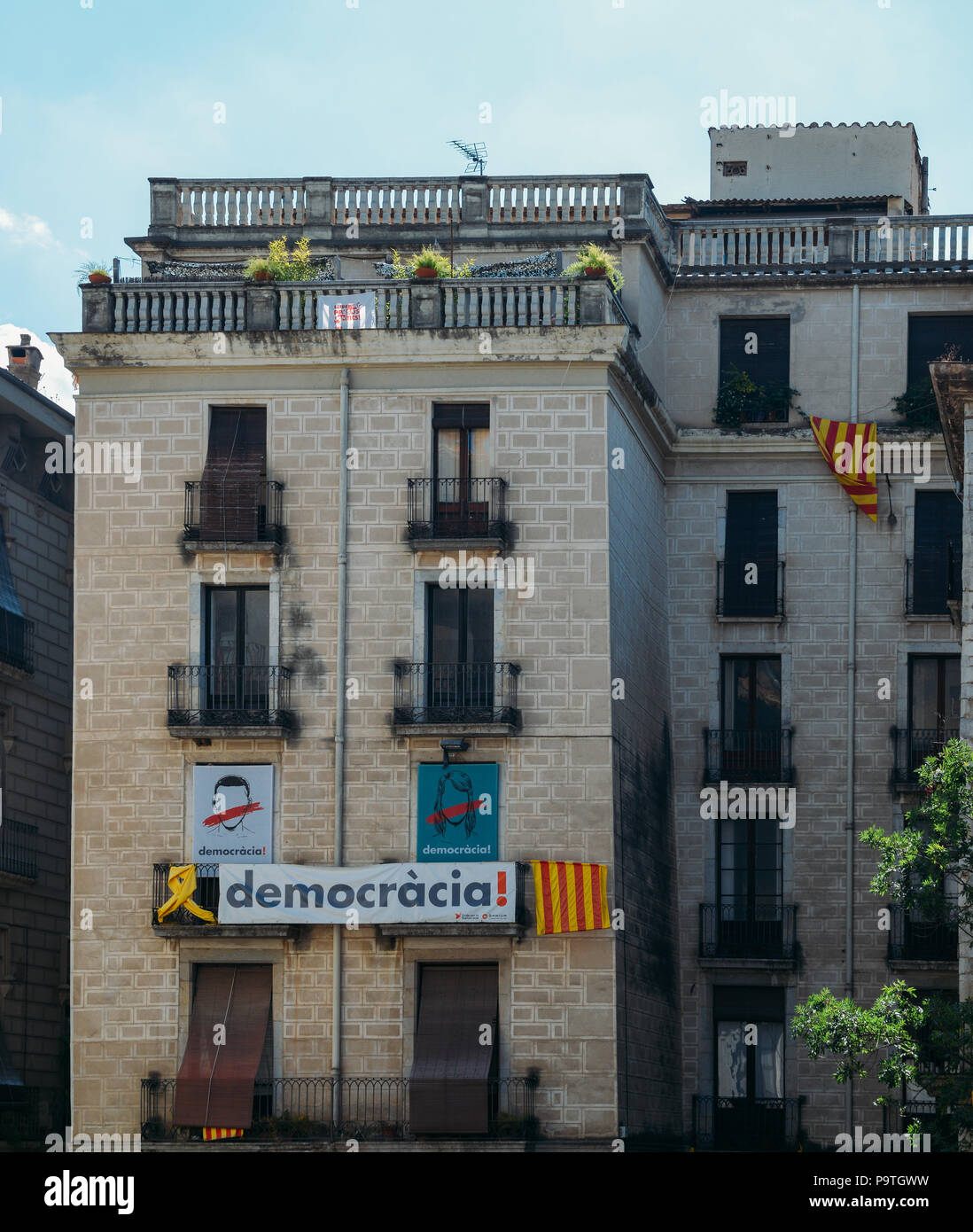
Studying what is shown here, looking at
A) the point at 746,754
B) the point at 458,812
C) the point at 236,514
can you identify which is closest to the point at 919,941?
the point at 746,754

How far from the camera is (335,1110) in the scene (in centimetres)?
4225

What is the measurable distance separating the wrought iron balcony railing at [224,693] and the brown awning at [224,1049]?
15.1ft

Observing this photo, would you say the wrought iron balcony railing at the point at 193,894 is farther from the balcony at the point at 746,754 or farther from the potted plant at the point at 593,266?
the potted plant at the point at 593,266

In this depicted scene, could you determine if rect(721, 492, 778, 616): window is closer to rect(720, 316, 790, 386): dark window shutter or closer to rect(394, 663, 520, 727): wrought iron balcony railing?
rect(720, 316, 790, 386): dark window shutter

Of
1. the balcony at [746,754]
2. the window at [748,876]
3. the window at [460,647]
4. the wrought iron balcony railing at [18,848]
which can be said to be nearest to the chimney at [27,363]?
the wrought iron balcony railing at [18,848]

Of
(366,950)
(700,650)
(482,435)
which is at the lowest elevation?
(366,950)

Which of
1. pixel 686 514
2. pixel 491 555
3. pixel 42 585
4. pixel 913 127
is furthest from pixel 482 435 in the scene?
pixel 913 127

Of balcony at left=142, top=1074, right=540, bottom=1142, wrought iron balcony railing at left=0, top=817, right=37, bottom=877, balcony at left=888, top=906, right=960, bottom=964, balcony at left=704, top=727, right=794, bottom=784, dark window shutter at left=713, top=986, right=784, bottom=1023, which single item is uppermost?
balcony at left=704, top=727, right=794, bottom=784

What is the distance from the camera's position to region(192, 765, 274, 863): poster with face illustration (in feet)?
143

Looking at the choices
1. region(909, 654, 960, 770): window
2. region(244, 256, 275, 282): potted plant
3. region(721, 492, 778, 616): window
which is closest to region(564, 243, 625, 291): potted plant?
region(244, 256, 275, 282): potted plant

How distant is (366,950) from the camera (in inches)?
1689

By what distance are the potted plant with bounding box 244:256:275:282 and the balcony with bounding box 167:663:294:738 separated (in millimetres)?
7618
